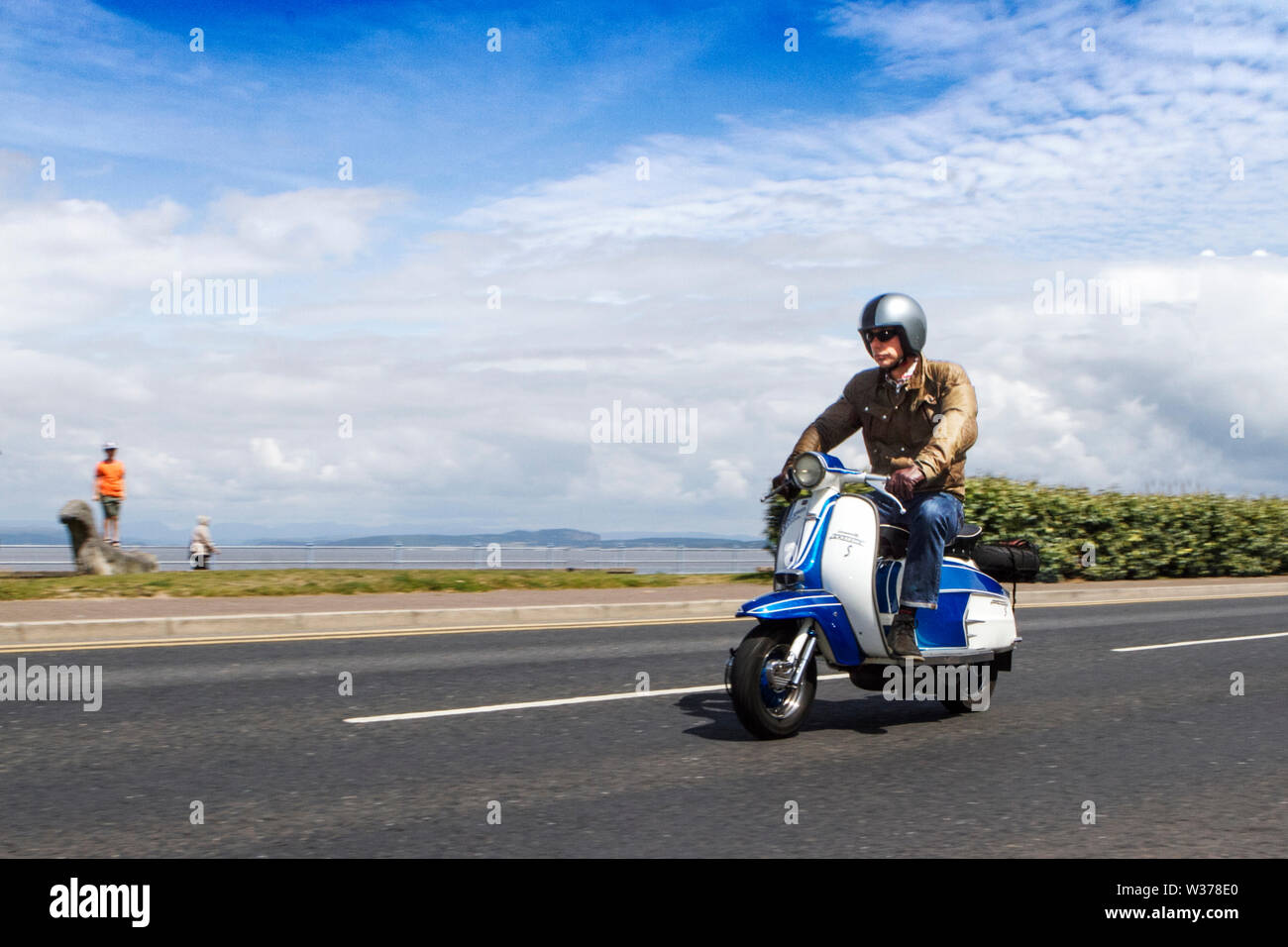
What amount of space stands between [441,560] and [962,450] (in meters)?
20.9

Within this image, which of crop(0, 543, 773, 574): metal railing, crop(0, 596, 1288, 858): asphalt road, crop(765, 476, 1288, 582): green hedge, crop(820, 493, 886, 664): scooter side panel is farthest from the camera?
crop(0, 543, 773, 574): metal railing

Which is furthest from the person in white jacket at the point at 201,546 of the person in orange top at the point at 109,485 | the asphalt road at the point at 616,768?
the asphalt road at the point at 616,768

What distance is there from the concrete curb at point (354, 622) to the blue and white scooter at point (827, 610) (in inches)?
265

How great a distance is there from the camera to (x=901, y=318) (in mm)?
6246

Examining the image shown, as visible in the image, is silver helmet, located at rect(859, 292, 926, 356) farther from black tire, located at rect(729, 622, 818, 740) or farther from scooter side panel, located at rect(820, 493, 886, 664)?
black tire, located at rect(729, 622, 818, 740)

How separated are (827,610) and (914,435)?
3.80 ft

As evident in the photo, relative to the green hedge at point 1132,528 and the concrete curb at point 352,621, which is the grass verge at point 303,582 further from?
the green hedge at point 1132,528

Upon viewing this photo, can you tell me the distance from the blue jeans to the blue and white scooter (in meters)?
0.14

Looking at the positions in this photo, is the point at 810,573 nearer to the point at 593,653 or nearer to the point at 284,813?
the point at 284,813

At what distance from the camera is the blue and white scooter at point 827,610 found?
6086 millimetres

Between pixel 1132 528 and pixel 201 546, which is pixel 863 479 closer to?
pixel 1132 528

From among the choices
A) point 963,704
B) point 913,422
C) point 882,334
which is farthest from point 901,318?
point 963,704

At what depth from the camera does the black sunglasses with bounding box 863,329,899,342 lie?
20.6 ft

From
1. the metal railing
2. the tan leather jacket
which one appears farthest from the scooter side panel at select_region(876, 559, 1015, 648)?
the metal railing
